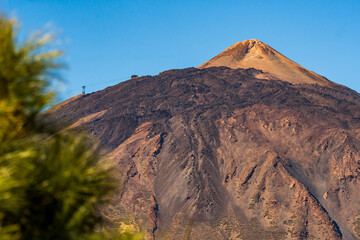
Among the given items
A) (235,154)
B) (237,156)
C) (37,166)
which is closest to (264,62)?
(235,154)

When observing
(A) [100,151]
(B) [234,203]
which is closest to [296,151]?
(B) [234,203]

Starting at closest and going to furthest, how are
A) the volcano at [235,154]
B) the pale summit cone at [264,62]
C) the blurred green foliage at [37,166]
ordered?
the blurred green foliage at [37,166] → the volcano at [235,154] → the pale summit cone at [264,62]

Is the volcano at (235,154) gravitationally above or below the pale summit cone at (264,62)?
below

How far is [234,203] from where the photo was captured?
10038 cm

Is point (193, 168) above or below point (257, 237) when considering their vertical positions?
above

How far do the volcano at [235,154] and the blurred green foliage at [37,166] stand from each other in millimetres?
78207

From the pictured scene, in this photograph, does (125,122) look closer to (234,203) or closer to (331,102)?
(234,203)

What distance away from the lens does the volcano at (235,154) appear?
94.5 metres

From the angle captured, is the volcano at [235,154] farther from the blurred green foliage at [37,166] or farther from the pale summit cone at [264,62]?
the blurred green foliage at [37,166]

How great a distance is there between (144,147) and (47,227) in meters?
113

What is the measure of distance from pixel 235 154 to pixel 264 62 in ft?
194

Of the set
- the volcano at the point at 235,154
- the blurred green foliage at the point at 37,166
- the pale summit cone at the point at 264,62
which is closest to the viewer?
the blurred green foliage at the point at 37,166

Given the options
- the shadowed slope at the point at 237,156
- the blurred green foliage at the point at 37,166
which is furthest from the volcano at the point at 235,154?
the blurred green foliage at the point at 37,166

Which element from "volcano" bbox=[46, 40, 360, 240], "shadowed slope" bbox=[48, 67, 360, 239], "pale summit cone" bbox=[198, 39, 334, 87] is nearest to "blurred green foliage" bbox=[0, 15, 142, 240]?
"volcano" bbox=[46, 40, 360, 240]
